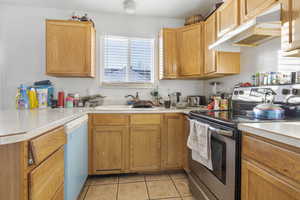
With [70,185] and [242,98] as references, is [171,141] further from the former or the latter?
[70,185]

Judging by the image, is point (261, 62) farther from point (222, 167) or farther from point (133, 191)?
point (133, 191)

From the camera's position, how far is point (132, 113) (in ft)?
6.80

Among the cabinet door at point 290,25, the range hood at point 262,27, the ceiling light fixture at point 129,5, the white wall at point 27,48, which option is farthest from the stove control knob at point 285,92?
the white wall at point 27,48

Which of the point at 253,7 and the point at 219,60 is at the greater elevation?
the point at 253,7

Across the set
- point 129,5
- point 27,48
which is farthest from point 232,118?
point 27,48

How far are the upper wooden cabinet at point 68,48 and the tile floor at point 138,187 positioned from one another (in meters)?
1.48

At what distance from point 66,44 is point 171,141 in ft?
6.46

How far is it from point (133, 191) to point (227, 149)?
47.9 inches

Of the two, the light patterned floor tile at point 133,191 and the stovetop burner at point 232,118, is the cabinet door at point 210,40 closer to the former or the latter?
the stovetop burner at point 232,118

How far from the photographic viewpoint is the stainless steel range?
1.07m

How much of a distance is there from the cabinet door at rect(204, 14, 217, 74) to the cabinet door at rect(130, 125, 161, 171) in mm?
1075

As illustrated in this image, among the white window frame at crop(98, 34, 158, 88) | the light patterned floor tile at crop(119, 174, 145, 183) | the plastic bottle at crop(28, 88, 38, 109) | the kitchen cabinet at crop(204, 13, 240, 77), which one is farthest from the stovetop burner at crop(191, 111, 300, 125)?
the plastic bottle at crop(28, 88, 38, 109)

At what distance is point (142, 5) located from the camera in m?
2.39

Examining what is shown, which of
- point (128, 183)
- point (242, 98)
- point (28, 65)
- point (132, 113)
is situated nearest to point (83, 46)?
point (28, 65)
